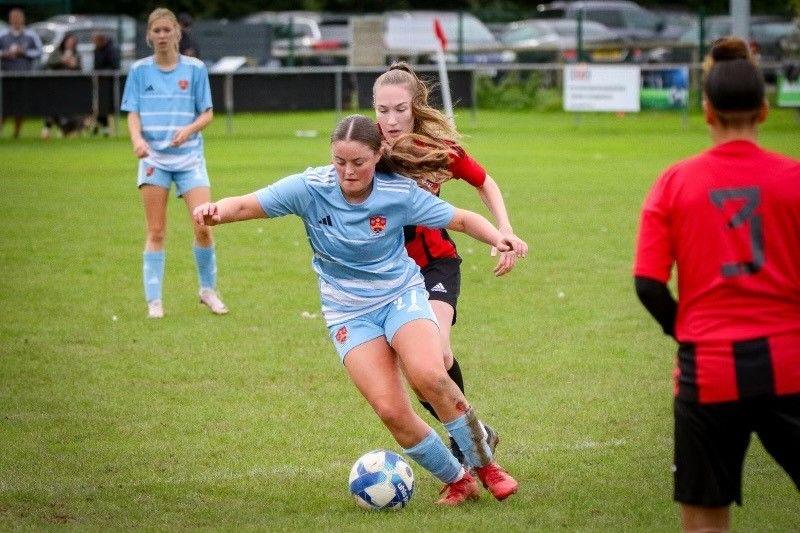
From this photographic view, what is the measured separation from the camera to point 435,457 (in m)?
5.80

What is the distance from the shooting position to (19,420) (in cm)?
742

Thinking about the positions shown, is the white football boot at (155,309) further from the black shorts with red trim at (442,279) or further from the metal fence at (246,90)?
the metal fence at (246,90)

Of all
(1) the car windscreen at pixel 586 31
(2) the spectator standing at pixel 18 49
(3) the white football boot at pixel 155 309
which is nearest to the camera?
(3) the white football boot at pixel 155 309

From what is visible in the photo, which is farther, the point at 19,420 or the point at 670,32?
the point at 670,32

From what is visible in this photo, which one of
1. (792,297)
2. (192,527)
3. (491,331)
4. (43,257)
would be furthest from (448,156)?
(43,257)

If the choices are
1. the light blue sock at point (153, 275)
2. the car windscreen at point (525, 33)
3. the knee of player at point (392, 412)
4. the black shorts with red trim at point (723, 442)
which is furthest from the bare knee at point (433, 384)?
the car windscreen at point (525, 33)

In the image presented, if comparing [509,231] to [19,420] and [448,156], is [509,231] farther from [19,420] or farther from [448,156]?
[19,420]

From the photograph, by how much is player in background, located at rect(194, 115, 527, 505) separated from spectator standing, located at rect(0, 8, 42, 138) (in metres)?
22.9

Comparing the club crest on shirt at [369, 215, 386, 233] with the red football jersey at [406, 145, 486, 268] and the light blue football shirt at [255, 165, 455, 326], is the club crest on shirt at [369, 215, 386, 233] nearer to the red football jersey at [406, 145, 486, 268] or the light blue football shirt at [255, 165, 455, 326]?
the light blue football shirt at [255, 165, 455, 326]

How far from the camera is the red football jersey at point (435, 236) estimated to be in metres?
6.51

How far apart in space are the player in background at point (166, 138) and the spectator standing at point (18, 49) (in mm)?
17659

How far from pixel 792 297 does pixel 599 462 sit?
8.38 ft

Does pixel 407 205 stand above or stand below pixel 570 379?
above

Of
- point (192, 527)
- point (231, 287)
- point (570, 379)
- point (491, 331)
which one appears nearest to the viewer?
point (192, 527)
